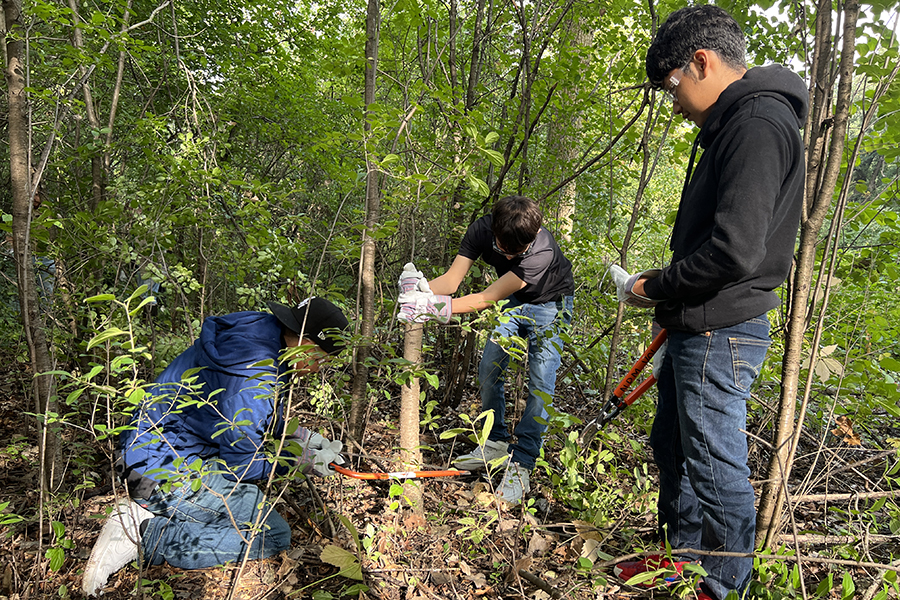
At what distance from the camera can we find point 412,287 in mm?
2348

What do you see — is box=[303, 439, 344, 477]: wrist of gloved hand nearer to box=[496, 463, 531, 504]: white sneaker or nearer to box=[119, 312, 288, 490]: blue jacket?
box=[119, 312, 288, 490]: blue jacket

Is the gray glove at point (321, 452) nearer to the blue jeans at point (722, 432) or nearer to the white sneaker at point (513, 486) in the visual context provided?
the white sneaker at point (513, 486)

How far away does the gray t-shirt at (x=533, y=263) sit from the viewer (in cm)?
283

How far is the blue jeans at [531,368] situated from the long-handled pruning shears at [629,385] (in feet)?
1.03

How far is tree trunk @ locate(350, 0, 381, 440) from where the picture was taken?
2305 millimetres

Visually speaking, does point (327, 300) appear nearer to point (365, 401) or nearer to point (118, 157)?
point (365, 401)

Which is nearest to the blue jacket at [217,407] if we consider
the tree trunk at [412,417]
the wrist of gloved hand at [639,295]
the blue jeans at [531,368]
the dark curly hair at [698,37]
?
the tree trunk at [412,417]

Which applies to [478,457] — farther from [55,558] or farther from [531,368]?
[55,558]

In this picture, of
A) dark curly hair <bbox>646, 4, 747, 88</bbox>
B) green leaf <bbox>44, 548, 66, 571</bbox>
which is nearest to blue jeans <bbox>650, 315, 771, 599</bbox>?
dark curly hair <bbox>646, 4, 747, 88</bbox>

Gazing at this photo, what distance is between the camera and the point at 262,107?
593 centimetres

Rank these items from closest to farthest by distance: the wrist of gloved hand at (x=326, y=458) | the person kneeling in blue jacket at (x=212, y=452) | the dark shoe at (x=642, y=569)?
the dark shoe at (x=642, y=569), the person kneeling in blue jacket at (x=212, y=452), the wrist of gloved hand at (x=326, y=458)

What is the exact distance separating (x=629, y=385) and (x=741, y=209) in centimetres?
113

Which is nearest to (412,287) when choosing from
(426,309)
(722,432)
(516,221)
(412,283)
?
(412,283)

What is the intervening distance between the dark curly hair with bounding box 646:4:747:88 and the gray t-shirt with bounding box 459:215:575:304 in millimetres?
1278
